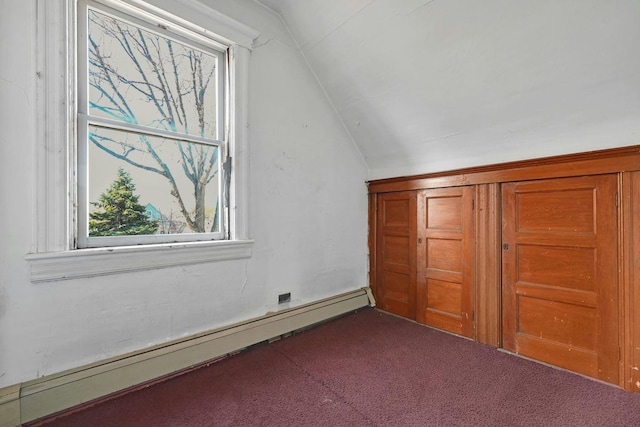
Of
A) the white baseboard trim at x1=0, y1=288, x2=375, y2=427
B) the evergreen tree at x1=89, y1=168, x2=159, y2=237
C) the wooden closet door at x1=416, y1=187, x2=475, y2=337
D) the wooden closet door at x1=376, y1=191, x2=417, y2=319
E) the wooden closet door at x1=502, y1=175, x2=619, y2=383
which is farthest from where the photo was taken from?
the wooden closet door at x1=376, y1=191, x2=417, y2=319

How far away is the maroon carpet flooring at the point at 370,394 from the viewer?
139 cm

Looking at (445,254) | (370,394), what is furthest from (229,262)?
(445,254)

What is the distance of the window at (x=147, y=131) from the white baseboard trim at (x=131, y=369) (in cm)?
64

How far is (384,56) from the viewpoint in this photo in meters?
2.08

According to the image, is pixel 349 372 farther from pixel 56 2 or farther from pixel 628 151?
pixel 56 2

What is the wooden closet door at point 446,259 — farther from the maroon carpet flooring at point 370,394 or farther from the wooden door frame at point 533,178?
the maroon carpet flooring at point 370,394

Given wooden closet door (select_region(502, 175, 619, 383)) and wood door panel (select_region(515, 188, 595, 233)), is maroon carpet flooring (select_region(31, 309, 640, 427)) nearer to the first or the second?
wooden closet door (select_region(502, 175, 619, 383))

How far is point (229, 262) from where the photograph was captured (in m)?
2.02

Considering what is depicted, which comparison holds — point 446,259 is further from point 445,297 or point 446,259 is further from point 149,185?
point 149,185

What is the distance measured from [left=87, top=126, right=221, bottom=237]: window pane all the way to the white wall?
258 millimetres

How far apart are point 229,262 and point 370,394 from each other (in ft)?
3.94

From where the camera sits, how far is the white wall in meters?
1.32

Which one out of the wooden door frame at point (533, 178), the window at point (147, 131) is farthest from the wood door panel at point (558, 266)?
the window at point (147, 131)

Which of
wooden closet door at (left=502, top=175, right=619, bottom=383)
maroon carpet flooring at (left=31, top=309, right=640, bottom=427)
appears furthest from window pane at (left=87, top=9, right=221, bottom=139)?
wooden closet door at (left=502, top=175, right=619, bottom=383)
